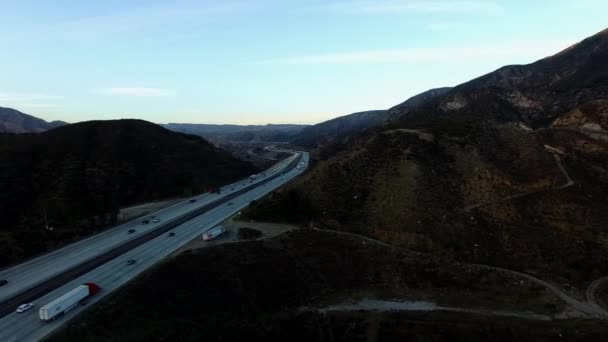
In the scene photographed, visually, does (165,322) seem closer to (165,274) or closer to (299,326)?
(165,274)

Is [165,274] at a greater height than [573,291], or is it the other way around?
[165,274]

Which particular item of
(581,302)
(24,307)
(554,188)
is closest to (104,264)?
(24,307)

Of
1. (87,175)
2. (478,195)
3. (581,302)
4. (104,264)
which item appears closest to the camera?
(581,302)

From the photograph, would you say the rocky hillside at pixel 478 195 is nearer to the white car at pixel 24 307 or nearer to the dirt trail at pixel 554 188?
the dirt trail at pixel 554 188

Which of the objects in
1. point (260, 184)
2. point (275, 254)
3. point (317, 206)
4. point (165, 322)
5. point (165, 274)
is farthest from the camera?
point (260, 184)

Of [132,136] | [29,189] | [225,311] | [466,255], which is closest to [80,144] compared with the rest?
[132,136]

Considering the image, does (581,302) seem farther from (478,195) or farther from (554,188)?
(554,188)
